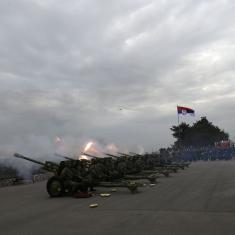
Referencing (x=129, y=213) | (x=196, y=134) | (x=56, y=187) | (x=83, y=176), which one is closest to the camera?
(x=129, y=213)

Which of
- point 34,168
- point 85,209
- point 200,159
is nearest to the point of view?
point 85,209

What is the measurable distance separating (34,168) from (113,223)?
92.5 ft

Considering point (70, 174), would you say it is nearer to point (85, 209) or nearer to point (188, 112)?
point (85, 209)

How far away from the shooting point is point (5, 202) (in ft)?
67.4

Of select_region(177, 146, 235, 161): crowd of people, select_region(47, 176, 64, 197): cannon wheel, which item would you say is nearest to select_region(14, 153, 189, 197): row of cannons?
select_region(47, 176, 64, 197): cannon wheel

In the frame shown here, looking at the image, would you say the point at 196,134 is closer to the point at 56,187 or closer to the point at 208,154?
the point at 208,154

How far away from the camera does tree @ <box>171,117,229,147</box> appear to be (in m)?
111

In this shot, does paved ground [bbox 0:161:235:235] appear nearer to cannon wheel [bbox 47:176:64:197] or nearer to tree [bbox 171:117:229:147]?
cannon wheel [bbox 47:176:64:197]

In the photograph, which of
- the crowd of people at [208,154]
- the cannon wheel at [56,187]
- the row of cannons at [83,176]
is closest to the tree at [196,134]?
the crowd of people at [208,154]

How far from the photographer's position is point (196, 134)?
112 m

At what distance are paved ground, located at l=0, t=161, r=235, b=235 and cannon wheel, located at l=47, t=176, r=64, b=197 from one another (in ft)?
1.27

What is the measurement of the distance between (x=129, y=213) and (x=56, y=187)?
7020 mm

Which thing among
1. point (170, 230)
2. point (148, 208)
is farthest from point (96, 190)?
point (170, 230)

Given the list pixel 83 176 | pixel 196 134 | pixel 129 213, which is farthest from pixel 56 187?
pixel 196 134
